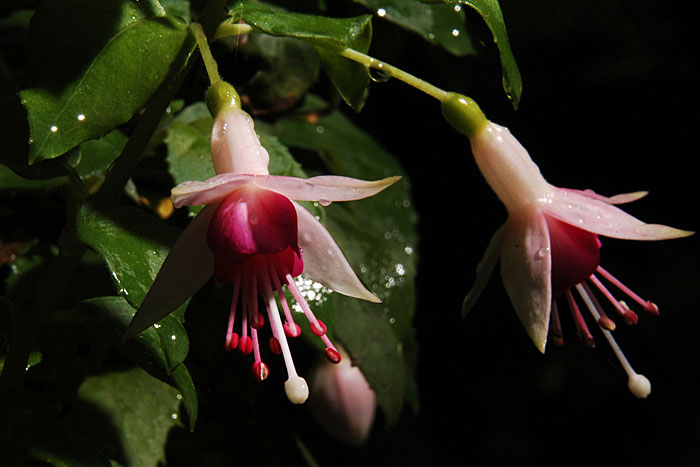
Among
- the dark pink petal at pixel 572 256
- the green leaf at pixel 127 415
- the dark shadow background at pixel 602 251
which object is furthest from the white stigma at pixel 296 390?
the dark shadow background at pixel 602 251

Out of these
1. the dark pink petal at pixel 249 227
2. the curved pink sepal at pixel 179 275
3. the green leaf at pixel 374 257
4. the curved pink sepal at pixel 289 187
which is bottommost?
the green leaf at pixel 374 257

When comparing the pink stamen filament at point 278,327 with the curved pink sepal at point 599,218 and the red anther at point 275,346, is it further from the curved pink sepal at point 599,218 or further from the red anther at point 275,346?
the curved pink sepal at point 599,218

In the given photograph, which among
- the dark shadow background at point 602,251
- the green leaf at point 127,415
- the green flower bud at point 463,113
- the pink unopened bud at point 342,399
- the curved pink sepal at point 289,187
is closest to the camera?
the curved pink sepal at point 289,187

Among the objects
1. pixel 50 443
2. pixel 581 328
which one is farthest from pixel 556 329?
pixel 50 443

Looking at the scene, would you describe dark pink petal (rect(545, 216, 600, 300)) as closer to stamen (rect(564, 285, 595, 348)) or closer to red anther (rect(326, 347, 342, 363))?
stamen (rect(564, 285, 595, 348))

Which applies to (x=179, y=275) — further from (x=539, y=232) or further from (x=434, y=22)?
(x=434, y=22)
